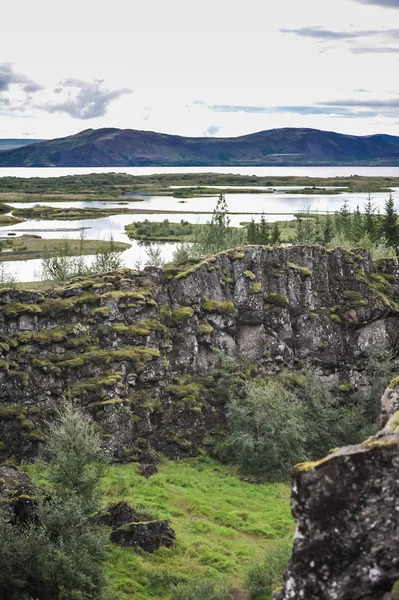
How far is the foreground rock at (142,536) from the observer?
41156 millimetres

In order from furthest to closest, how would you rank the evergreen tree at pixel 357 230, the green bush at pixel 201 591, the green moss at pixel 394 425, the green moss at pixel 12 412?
the evergreen tree at pixel 357 230
the green moss at pixel 12 412
the green bush at pixel 201 591
the green moss at pixel 394 425

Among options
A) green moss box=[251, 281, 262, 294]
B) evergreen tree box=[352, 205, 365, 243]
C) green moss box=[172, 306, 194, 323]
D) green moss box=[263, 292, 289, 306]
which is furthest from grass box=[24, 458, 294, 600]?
evergreen tree box=[352, 205, 365, 243]

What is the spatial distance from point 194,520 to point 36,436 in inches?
586

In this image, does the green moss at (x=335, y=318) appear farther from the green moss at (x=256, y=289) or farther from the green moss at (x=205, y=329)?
the green moss at (x=205, y=329)

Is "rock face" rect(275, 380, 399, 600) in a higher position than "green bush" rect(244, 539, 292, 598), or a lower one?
higher

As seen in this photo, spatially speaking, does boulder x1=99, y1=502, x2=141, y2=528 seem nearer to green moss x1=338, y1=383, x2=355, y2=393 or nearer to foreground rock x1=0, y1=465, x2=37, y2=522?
foreground rock x1=0, y1=465, x2=37, y2=522

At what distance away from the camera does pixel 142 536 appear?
4138 centimetres

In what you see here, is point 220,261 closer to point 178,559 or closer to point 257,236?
point 178,559

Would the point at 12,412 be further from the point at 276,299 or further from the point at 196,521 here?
the point at 276,299

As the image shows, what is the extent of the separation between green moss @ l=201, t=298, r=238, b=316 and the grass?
583 inches

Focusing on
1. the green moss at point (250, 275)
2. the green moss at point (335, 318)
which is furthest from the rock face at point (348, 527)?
the green moss at point (335, 318)

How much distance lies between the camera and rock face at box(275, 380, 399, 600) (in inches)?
719

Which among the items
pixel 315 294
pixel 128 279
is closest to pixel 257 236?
pixel 315 294

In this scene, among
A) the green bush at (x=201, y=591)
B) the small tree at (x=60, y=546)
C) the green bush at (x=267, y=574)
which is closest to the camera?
the small tree at (x=60, y=546)
